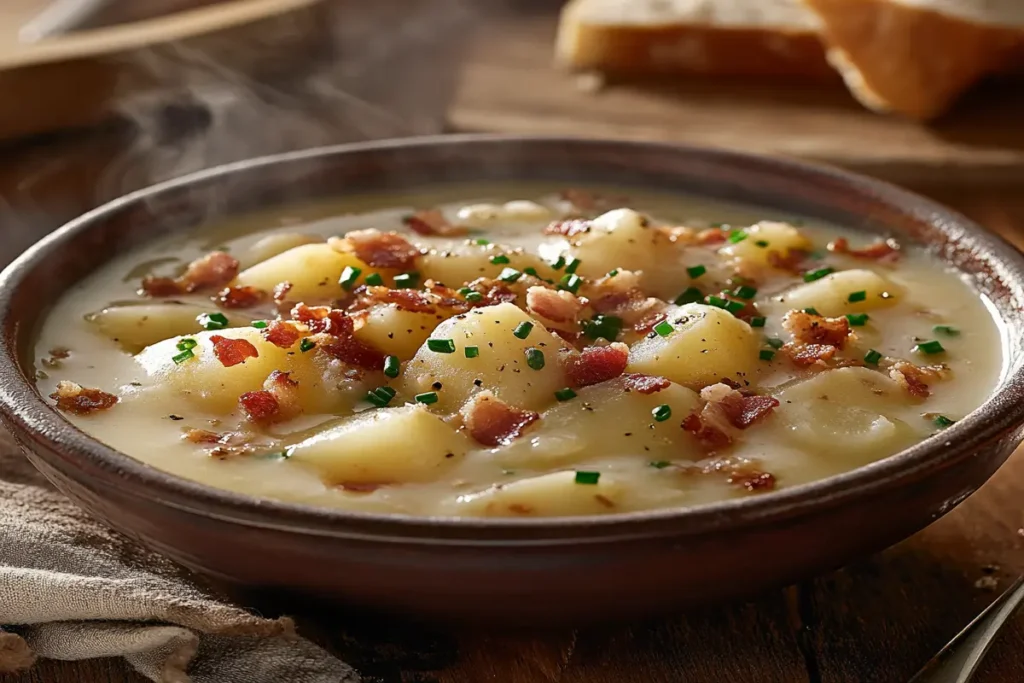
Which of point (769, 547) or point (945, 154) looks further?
point (945, 154)

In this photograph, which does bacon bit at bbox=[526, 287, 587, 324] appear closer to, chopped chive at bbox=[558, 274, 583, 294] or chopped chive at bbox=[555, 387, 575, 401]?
chopped chive at bbox=[558, 274, 583, 294]

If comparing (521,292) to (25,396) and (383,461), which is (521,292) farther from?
(25,396)

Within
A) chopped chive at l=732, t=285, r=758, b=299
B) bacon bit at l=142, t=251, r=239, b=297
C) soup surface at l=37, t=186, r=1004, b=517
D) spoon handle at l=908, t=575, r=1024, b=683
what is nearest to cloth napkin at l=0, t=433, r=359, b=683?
soup surface at l=37, t=186, r=1004, b=517

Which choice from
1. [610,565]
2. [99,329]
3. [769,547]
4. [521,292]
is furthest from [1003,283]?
[99,329]

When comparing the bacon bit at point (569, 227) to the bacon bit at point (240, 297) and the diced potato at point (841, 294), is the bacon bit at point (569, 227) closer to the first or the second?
the diced potato at point (841, 294)

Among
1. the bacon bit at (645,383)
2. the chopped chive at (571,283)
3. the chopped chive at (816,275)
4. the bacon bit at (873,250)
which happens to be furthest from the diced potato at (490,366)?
the bacon bit at (873,250)

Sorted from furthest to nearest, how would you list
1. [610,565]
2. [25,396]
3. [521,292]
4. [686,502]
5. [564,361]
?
[521,292], [564,361], [25,396], [686,502], [610,565]
